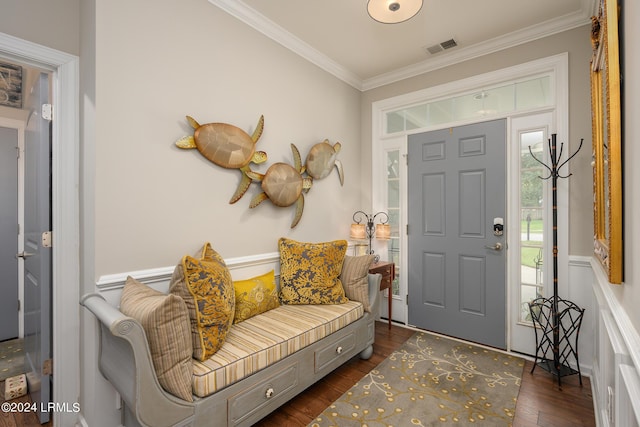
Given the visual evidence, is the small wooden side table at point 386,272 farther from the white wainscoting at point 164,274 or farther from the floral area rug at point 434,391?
the white wainscoting at point 164,274

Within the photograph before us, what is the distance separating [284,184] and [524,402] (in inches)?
90.5

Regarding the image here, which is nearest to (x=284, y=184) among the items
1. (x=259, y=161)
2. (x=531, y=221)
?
(x=259, y=161)

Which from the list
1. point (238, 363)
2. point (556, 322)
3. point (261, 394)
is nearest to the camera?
point (238, 363)

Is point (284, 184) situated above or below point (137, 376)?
above

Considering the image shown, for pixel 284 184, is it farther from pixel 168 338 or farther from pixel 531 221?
pixel 531 221

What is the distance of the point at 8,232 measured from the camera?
3035mm

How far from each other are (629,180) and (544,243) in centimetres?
185

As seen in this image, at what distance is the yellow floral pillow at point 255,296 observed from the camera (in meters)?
2.15

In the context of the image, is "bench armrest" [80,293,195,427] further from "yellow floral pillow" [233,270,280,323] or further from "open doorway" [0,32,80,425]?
"yellow floral pillow" [233,270,280,323]

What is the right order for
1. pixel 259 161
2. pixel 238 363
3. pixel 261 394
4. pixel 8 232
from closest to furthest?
pixel 238 363 < pixel 261 394 < pixel 259 161 < pixel 8 232

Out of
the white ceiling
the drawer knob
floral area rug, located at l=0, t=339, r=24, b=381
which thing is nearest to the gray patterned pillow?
the drawer knob

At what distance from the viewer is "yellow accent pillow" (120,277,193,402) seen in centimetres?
136

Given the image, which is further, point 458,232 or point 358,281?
point 458,232

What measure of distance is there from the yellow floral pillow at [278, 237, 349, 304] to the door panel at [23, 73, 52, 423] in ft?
4.90
